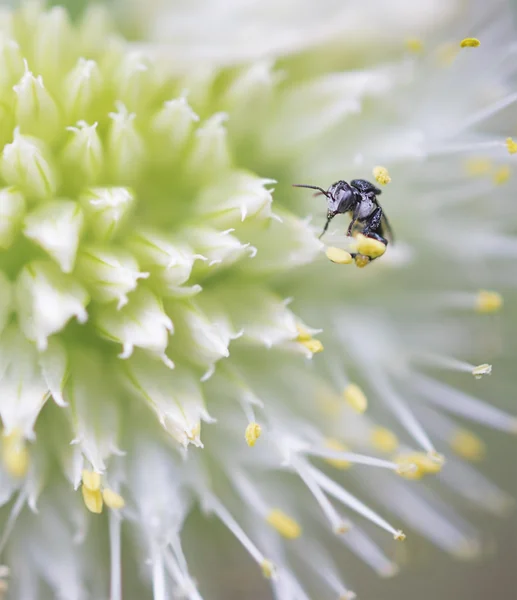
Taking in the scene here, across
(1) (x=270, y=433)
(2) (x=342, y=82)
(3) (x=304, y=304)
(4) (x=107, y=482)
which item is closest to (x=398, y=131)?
(2) (x=342, y=82)

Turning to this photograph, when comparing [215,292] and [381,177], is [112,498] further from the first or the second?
[381,177]

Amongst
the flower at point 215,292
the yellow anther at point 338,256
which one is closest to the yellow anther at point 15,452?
the flower at point 215,292

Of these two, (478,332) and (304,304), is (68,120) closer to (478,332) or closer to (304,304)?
(304,304)

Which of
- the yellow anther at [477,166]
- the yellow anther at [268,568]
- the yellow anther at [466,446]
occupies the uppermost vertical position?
the yellow anther at [477,166]

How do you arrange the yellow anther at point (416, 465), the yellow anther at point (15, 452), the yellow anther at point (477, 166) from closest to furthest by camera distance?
the yellow anther at point (15, 452) → the yellow anther at point (416, 465) → the yellow anther at point (477, 166)

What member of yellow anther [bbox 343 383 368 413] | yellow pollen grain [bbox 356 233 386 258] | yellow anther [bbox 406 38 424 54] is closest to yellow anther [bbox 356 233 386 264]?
yellow pollen grain [bbox 356 233 386 258]

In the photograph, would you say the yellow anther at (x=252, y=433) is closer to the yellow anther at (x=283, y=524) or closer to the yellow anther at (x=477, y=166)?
the yellow anther at (x=283, y=524)

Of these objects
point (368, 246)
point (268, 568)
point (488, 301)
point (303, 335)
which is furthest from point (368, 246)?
point (268, 568)

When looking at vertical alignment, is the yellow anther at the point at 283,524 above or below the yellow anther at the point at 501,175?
below
